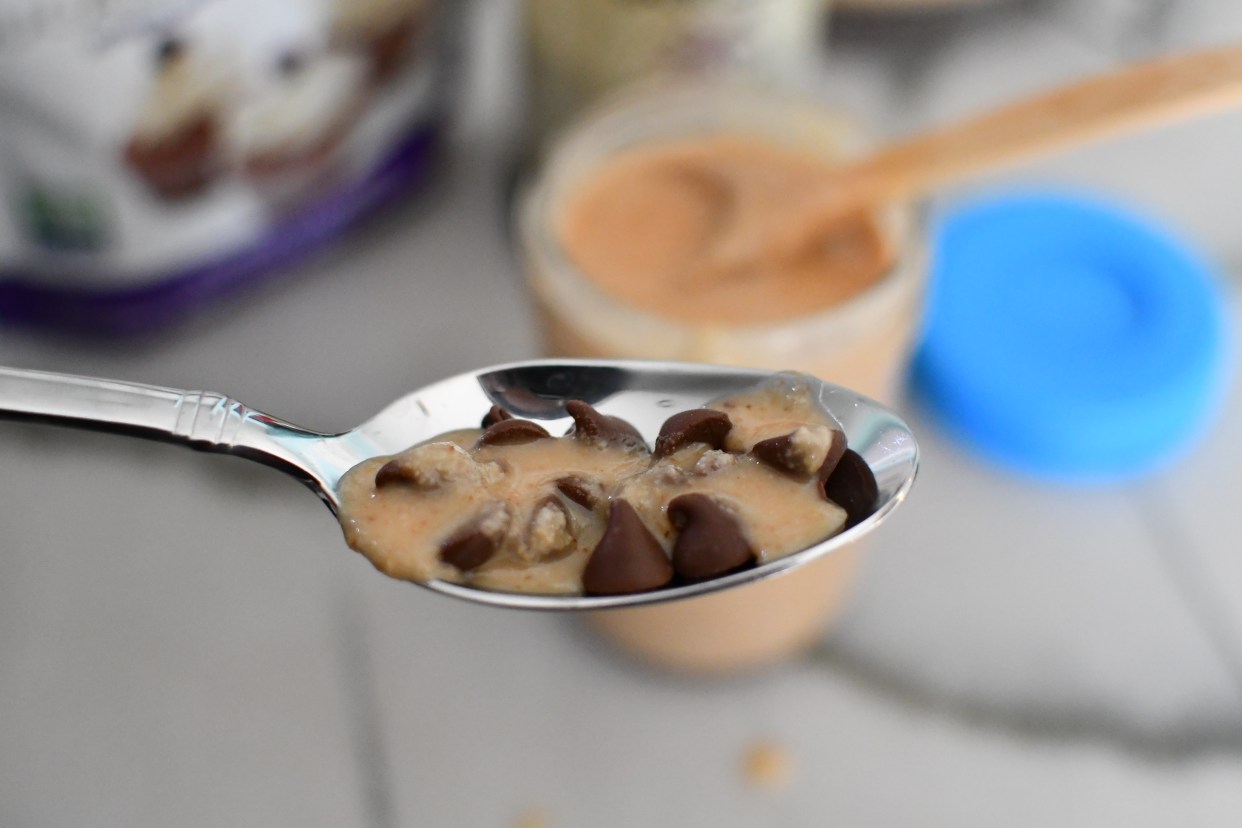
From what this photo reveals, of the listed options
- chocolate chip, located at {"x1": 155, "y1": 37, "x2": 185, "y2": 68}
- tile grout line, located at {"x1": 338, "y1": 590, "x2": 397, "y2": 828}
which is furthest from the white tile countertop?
chocolate chip, located at {"x1": 155, "y1": 37, "x2": 185, "y2": 68}

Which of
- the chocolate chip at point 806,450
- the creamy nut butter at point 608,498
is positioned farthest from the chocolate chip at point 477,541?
the chocolate chip at point 806,450

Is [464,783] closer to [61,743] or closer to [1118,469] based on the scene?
[61,743]

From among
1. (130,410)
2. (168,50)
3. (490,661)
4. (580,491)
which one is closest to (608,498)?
(580,491)

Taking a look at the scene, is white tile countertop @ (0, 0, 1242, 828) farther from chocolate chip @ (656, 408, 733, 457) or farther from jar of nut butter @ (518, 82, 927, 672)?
chocolate chip @ (656, 408, 733, 457)

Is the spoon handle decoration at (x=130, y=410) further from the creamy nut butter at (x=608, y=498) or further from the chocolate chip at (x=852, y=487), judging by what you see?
the chocolate chip at (x=852, y=487)

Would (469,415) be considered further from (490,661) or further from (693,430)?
(490,661)

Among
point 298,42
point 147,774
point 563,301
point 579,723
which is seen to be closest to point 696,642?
point 579,723
